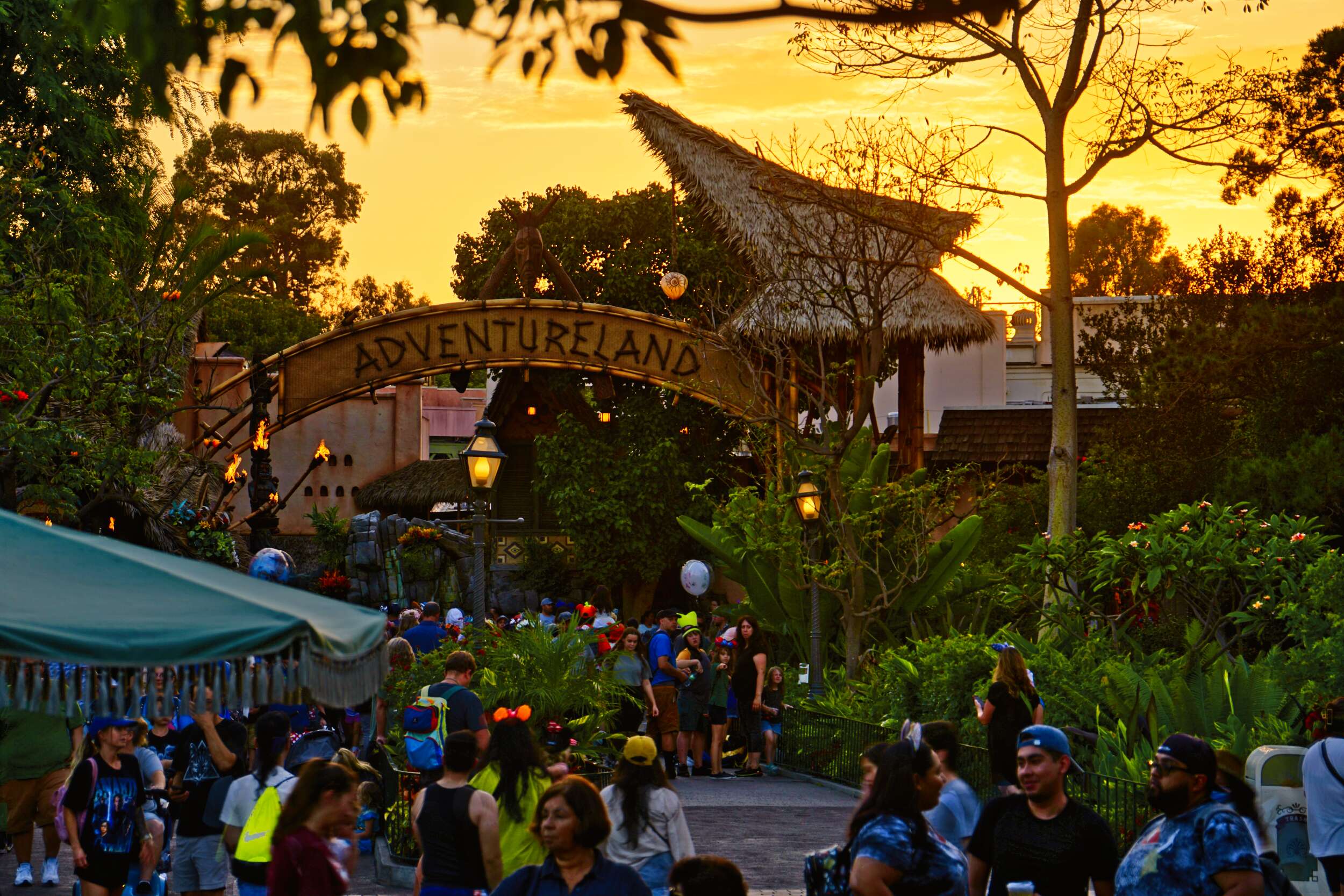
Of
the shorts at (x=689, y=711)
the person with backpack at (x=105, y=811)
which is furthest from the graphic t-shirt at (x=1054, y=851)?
the shorts at (x=689, y=711)

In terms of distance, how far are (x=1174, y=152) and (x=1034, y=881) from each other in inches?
590

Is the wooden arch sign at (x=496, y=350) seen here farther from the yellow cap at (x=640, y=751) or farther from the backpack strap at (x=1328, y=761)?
the yellow cap at (x=640, y=751)

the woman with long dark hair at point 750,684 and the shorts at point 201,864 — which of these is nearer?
the shorts at point 201,864

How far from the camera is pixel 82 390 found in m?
16.9

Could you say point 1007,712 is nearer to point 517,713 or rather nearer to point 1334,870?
point 1334,870

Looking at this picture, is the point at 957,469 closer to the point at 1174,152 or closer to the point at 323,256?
the point at 1174,152

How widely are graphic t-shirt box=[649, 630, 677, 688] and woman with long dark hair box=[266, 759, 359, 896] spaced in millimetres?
11081

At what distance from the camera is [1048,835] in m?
5.94

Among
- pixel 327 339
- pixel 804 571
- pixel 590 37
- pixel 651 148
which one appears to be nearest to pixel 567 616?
pixel 804 571

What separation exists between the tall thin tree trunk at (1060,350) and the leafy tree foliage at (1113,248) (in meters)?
45.5

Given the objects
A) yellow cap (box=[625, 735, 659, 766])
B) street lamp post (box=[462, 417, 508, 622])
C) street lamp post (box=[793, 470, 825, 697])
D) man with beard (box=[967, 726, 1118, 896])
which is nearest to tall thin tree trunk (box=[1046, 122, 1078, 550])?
street lamp post (box=[793, 470, 825, 697])

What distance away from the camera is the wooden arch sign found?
77.6ft

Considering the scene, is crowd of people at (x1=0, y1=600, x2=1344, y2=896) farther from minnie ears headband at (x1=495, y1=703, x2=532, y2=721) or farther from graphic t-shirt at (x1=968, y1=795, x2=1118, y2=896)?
minnie ears headband at (x1=495, y1=703, x2=532, y2=721)

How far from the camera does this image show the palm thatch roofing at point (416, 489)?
3922 centimetres
